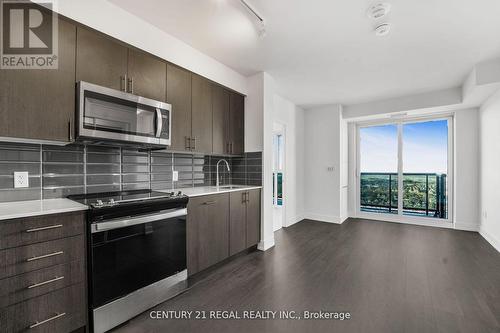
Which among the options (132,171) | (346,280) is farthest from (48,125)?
(346,280)

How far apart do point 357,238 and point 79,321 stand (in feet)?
12.5

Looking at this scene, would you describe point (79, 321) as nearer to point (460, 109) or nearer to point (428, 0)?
point (428, 0)

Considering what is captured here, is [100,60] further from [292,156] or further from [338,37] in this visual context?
[292,156]

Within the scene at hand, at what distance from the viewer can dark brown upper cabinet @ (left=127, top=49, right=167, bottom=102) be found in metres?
2.13

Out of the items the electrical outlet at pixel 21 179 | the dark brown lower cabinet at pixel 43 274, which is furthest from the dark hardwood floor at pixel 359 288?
the electrical outlet at pixel 21 179

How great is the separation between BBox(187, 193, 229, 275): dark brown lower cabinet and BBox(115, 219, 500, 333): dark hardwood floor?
0.71 ft

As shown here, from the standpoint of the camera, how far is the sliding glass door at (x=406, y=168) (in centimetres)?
474

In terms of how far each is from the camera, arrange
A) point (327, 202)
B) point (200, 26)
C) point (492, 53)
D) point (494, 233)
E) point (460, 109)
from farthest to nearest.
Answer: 1. point (327, 202)
2. point (460, 109)
3. point (494, 233)
4. point (492, 53)
5. point (200, 26)

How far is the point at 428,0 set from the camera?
74.7 inches

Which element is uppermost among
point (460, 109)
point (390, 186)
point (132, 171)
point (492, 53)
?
point (492, 53)

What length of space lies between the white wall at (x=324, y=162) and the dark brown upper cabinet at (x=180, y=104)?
3438mm

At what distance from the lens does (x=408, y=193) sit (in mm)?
5066

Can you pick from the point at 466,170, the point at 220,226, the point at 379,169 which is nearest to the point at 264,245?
the point at 220,226

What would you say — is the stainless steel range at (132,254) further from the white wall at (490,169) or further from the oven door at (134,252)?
the white wall at (490,169)
